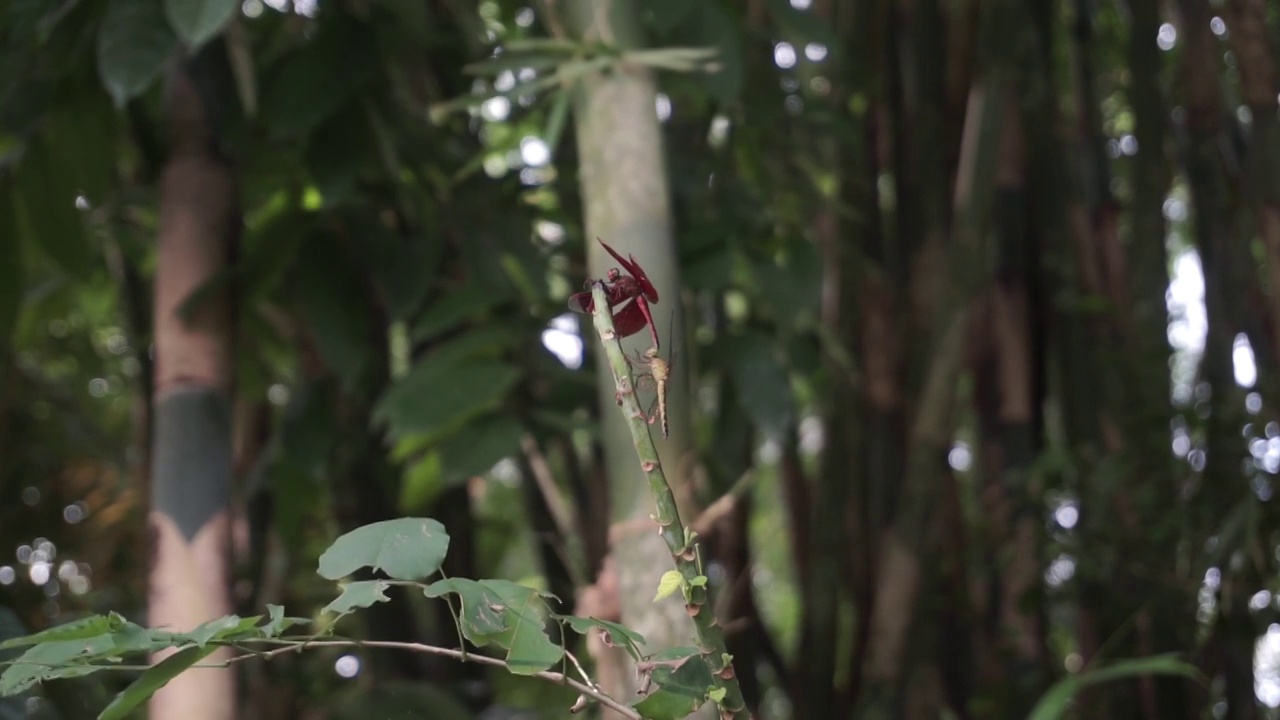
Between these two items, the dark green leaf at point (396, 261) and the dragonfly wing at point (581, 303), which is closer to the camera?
the dragonfly wing at point (581, 303)

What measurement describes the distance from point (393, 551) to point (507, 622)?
0.04 m

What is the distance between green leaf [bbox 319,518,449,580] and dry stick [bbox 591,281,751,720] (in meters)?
0.06

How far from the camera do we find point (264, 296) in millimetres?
1041

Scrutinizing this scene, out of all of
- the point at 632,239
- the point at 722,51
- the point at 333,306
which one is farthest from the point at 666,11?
the point at 333,306

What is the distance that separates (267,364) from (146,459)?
0.21 meters

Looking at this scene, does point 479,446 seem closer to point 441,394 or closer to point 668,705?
point 441,394

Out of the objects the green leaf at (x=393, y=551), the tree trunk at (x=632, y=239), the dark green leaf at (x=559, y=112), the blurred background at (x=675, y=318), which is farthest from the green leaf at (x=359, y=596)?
the dark green leaf at (x=559, y=112)

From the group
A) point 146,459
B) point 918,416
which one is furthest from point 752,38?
point 146,459

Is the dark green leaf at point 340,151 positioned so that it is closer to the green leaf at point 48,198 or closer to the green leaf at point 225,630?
the green leaf at point 48,198

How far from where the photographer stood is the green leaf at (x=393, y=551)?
13.3 inches

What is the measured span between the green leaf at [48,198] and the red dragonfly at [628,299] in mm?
680

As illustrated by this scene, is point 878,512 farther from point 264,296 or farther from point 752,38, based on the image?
point 264,296

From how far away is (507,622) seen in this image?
0.35 meters

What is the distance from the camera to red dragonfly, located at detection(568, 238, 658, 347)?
1.18 feet
